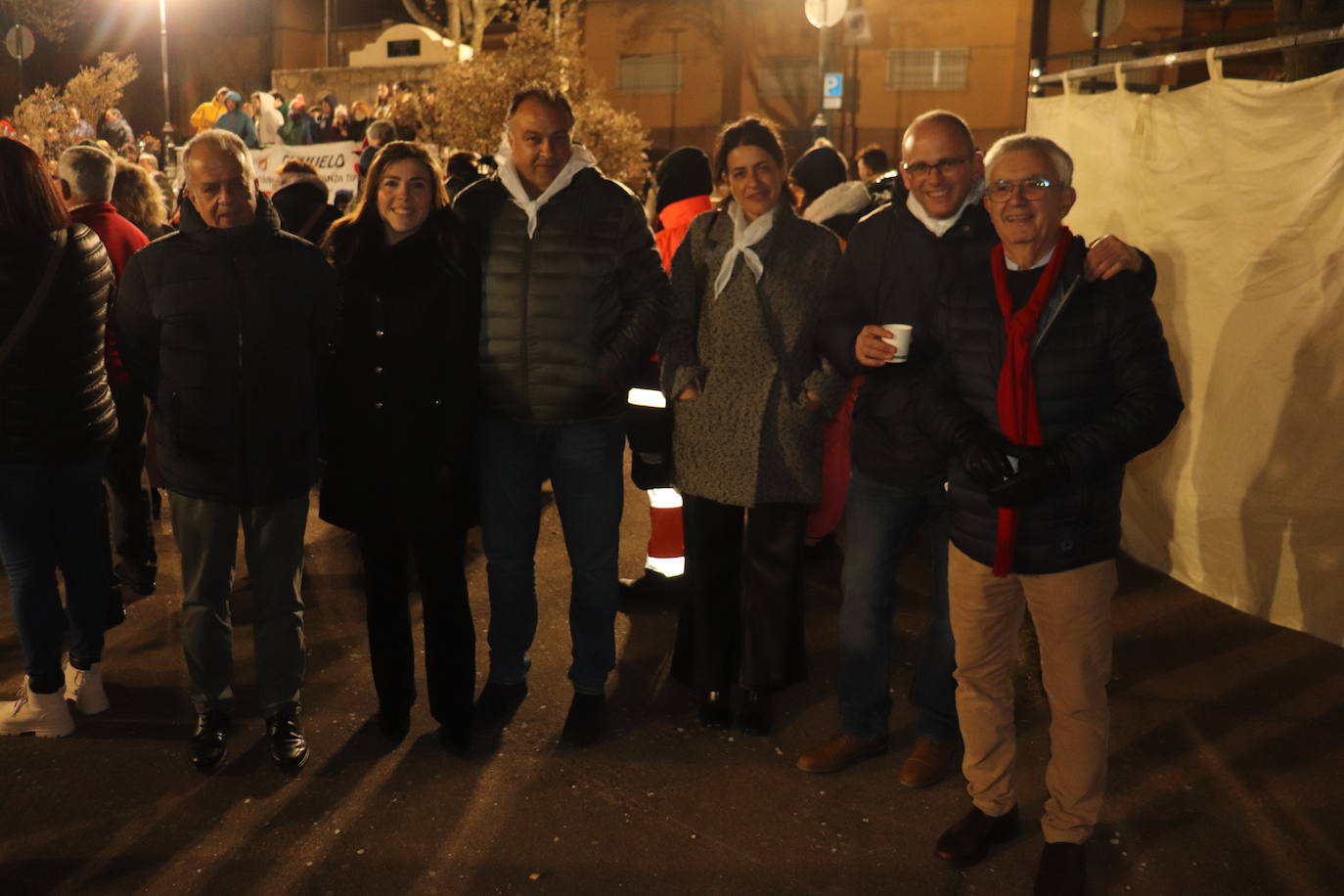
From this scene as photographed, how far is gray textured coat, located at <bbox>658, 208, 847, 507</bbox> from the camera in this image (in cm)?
426

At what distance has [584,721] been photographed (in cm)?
446

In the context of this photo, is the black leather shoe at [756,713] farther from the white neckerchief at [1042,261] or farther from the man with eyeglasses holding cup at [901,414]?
the white neckerchief at [1042,261]

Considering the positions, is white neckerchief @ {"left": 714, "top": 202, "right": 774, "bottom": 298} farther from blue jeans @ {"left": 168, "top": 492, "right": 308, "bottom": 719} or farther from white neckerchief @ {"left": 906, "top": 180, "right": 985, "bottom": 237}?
blue jeans @ {"left": 168, "top": 492, "right": 308, "bottom": 719}

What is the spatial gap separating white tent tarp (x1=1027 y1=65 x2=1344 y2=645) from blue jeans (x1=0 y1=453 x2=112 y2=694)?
505cm

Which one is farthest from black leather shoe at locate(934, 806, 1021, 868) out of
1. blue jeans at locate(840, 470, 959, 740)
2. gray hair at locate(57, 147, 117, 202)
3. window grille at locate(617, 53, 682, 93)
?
window grille at locate(617, 53, 682, 93)

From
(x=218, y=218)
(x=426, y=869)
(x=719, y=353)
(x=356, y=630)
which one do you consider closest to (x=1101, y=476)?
(x=719, y=353)

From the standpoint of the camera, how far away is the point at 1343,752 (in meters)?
4.39

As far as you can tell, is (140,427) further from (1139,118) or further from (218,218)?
(1139,118)

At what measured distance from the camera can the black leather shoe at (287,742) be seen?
4.18m

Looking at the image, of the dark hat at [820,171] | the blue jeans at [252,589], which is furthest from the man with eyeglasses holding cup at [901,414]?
the dark hat at [820,171]

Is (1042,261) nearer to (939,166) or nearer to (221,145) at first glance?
(939,166)

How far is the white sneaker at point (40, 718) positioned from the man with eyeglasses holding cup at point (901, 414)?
2.66 m

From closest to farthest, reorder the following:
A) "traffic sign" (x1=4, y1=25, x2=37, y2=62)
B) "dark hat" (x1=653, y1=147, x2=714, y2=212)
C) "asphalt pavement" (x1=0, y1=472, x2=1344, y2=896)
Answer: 1. "asphalt pavement" (x1=0, y1=472, x2=1344, y2=896)
2. "dark hat" (x1=653, y1=147, x2=714, y2=212)
3. "traffic sign" (x1=4, y1=25, x2=37, y2=62)

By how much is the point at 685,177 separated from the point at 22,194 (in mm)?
2667
